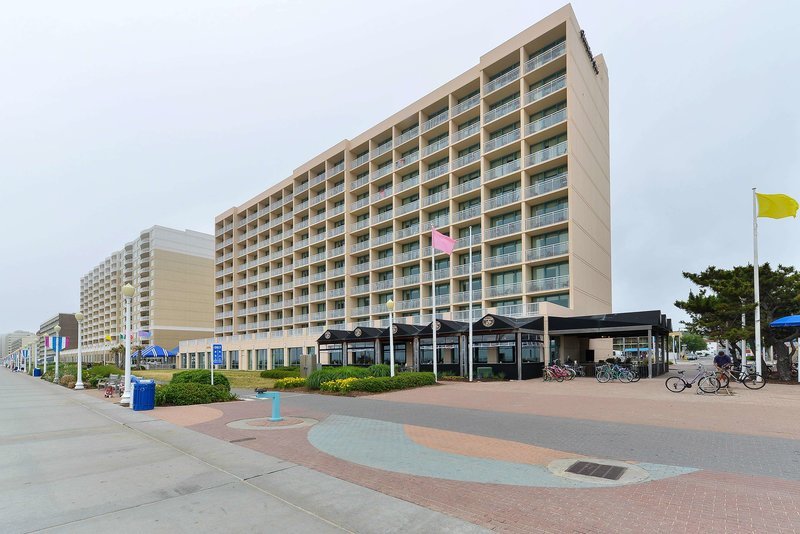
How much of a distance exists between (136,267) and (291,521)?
11811cm

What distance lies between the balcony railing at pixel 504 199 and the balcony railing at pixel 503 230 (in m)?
1.84

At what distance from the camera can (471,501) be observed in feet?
19.1

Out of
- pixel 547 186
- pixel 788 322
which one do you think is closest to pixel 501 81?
pixel 547 186

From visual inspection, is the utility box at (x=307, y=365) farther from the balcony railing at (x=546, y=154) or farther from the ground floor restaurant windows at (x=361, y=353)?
the balcony railing at (x=546, y=154)

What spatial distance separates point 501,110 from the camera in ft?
134

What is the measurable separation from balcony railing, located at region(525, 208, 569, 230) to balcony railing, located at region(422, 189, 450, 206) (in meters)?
9.28

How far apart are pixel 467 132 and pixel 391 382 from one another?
96.0 ft

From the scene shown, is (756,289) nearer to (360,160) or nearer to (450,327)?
(450,327)

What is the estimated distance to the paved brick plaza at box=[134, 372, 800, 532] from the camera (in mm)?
5332

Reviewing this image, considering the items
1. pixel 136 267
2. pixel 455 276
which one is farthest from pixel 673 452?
pixel 136 267

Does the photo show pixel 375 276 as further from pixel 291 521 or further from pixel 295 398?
pixel 291 521

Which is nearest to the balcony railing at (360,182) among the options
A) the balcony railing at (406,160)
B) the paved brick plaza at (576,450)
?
the balcony railing at (406,160)

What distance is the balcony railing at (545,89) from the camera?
3678 centimetres

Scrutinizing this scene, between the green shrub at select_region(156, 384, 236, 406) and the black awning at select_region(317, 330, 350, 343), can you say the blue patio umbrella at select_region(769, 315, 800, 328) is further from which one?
the black awning at select_region(317, 330, 350, 343)
